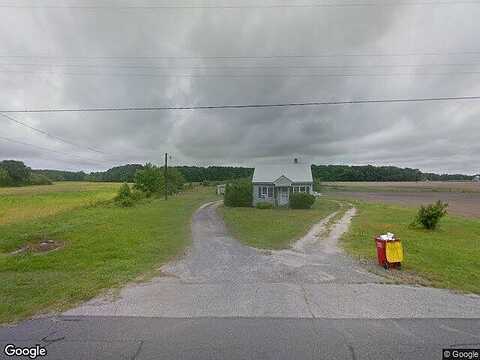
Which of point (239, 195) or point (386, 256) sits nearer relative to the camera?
point (386, 256)

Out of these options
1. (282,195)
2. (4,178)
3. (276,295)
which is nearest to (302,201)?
(282,195)

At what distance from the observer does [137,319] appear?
438cm

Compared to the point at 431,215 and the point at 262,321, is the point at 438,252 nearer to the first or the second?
the point at 431,215

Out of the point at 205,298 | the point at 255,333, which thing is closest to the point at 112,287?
the point at 205,298

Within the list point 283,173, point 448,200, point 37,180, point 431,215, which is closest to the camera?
point 431,215

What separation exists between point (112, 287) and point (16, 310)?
1.65 metres

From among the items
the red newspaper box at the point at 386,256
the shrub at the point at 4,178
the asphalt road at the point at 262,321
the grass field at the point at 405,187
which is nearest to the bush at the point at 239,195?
the red newspaper box at the point at 386,256

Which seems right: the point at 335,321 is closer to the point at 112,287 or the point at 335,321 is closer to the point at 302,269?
the point at 302,269

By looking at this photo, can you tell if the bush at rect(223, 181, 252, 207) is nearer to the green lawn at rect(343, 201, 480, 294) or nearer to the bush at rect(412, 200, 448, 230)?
the green lawn at rect(343, 201, 480, 294)

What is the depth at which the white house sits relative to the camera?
31.9 meters

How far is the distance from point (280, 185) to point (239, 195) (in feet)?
16.7

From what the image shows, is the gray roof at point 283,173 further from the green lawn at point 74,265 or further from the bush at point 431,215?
the green lawn at point 74,265

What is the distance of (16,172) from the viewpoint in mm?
83125

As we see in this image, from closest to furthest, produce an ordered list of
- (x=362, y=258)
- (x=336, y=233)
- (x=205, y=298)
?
(x=205, y=298) < (x=362, y=258) < (x=336, y=233)
